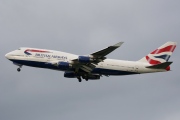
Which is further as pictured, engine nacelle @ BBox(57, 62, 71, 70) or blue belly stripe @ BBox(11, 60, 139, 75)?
blue belly stripe @ BBox(11, 60, 139, 75)

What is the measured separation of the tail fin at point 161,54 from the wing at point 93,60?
430 inches

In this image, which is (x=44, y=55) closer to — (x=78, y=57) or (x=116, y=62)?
(x=78, y=57)

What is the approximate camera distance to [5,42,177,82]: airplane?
3374 inches

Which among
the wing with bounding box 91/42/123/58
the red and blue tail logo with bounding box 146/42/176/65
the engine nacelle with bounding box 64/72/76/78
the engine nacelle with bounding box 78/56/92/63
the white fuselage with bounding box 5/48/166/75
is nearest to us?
the wing with bounding box 91/42/123/58

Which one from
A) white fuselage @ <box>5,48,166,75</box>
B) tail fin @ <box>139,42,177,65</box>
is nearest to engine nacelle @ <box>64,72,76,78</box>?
white fuselage @ <box>5,48,166,75</box>

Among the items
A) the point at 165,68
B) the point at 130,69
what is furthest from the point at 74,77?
the point at 165,68

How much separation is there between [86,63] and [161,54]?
1606cm

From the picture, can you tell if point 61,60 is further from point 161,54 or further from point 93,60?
point 161,54

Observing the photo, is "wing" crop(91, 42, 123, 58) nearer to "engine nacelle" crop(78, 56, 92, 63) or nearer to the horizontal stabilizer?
"engine nacelle" crop(78, 56, 92, 63)

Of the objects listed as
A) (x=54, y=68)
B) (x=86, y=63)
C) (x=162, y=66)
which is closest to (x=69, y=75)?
(x=54, y=68)

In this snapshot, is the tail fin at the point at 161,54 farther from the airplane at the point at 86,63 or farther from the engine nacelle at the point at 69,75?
the engine nacelle at the point at 69,75

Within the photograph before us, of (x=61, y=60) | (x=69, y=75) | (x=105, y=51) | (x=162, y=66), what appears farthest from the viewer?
(x=69, y=75)

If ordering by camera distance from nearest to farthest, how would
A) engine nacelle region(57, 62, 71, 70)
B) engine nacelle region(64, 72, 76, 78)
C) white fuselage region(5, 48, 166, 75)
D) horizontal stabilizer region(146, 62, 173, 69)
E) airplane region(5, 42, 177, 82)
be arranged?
engine nacelle region(57, 62, 71, 70)
airplane region(5, 42, 177, 82)
white fuselage region(5, 48, 166, 75)
horizontal stabilizer region(146, 62, 173, 69)
engine nacelle region(64, 72, 76, 78)

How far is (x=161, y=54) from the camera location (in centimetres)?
9469
